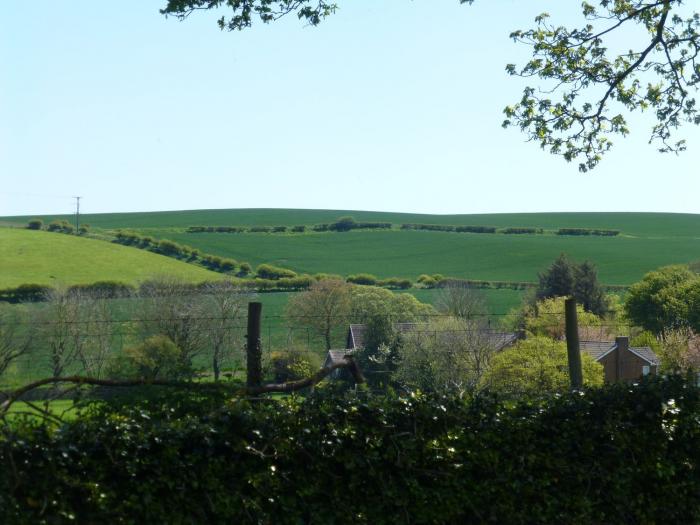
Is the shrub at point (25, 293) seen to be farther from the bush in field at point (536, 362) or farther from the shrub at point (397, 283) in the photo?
the bush in field at point (536, 362)

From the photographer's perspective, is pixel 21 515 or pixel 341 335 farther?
pixel 341 335

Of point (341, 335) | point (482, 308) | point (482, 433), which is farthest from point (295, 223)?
point (482, 433)

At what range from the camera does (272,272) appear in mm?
73375

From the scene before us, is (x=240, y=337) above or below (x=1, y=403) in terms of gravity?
below

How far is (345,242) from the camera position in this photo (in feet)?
299

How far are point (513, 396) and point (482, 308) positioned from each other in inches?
2300

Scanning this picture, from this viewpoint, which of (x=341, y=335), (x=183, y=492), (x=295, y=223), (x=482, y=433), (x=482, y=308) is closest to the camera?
(x=183, y=492)

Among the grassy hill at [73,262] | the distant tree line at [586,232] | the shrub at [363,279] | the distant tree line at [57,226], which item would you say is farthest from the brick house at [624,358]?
the distant tree line at [57,226]

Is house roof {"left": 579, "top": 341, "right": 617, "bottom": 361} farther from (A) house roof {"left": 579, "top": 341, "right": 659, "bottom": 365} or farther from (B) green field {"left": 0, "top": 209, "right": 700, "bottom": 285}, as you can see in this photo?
(B) green field {"left": 0, "top": 209, "right": 700, "bottom": 285}

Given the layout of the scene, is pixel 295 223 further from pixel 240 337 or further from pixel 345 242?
pixel 240 337

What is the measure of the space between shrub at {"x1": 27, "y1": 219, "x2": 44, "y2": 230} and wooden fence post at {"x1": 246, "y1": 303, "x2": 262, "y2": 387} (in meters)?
89.3

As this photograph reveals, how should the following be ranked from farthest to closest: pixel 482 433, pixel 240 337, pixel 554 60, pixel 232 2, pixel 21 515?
pixel 240 337
pixel 554 60
pixel 232 2
pixel 482 433
pixel 21 515

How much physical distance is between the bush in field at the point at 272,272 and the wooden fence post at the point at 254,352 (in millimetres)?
64933

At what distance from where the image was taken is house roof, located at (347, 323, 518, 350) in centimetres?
4197
